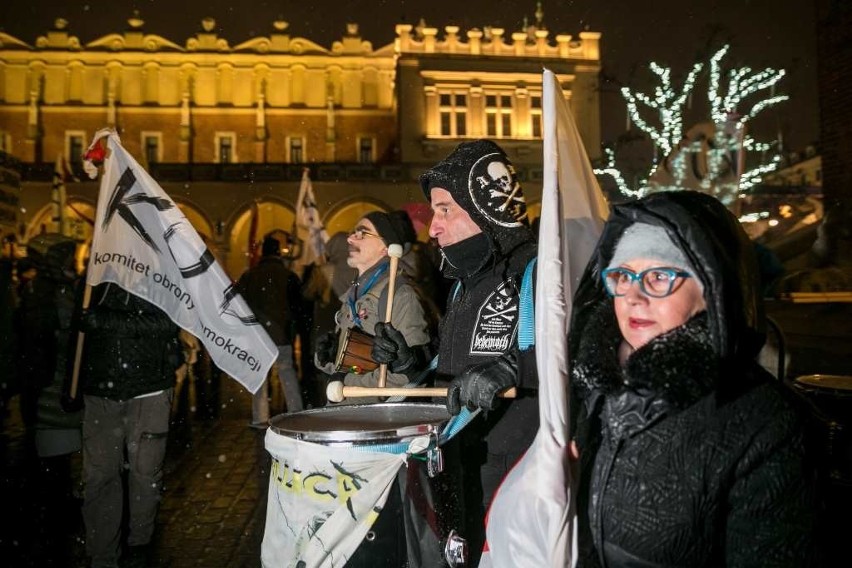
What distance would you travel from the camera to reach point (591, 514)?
5.24 feet

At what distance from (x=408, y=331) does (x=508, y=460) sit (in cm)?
102

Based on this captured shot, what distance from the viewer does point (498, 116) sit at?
42.3 m

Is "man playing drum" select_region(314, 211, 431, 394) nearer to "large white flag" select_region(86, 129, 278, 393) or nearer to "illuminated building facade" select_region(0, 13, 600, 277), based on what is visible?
"large white flag" select_region(86, 129, 278, 393)

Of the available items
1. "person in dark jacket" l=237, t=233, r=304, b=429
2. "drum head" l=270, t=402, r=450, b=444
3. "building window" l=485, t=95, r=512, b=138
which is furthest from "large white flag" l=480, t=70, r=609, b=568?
"building window" l=485, t=95, r=512, b=138

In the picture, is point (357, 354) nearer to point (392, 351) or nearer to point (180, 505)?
point (392, 351)

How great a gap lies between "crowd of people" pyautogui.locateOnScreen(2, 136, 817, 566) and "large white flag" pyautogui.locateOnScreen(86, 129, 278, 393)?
8.3 inches

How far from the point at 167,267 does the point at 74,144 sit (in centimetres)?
4867

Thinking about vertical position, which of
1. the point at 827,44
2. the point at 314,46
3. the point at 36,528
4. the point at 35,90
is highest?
the point at 314,46

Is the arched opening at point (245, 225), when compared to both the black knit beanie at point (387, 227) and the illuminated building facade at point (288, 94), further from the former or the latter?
the black knit beanie at point (387, 227)

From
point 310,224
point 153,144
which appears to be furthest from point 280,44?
point 310,224

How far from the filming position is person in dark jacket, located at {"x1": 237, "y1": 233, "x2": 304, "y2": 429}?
276 inches

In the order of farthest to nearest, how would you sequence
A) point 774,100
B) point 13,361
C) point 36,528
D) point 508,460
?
point 774,100, point 13,361, point 36,528, point 508,460

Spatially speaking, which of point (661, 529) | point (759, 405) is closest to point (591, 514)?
point (661, 529)

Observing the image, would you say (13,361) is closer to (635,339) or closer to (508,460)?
(508,460)
